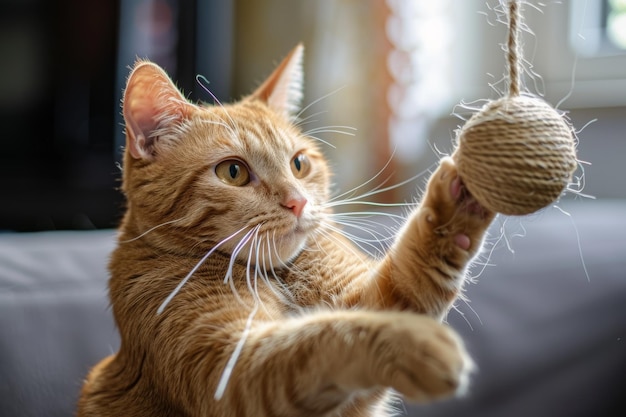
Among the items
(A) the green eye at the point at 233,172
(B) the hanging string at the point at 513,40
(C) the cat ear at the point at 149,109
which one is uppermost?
(B) the hanging string at the point at 513,40

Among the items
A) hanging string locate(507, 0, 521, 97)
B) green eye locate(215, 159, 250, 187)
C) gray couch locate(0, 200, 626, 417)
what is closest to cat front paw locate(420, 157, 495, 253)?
hanging string locate(507, 0, 521, 97)

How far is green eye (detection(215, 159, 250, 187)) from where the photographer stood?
91 cm

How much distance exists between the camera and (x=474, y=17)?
266cm

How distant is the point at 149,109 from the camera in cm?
96

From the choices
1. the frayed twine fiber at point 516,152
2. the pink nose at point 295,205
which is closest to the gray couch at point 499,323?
the pink nose at point 295,205

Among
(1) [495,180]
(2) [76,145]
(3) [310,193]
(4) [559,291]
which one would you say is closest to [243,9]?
(2) [76,145]

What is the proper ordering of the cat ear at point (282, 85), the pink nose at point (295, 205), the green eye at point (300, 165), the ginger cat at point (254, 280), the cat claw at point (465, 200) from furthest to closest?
1. the cat ear at point (282, 85)
2. the green eye at point (300, 165)
3. the pink nose at point (295, 205)
4. the cat claw at point (465, 200)
5. the ginger cat at point (254, 280)

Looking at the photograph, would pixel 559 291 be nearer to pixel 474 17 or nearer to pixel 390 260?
pixel 390 260

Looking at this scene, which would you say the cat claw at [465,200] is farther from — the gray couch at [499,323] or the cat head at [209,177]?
the gray couch at [499,323]

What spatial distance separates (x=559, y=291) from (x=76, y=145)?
2102 millimetres

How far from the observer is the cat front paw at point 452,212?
73cm

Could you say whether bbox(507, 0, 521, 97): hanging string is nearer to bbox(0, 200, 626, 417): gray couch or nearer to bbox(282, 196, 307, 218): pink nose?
bbox(282, 196, 307, 218): pink nose

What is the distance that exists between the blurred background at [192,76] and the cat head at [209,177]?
1.64m

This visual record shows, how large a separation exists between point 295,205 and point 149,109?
10.8 inches
